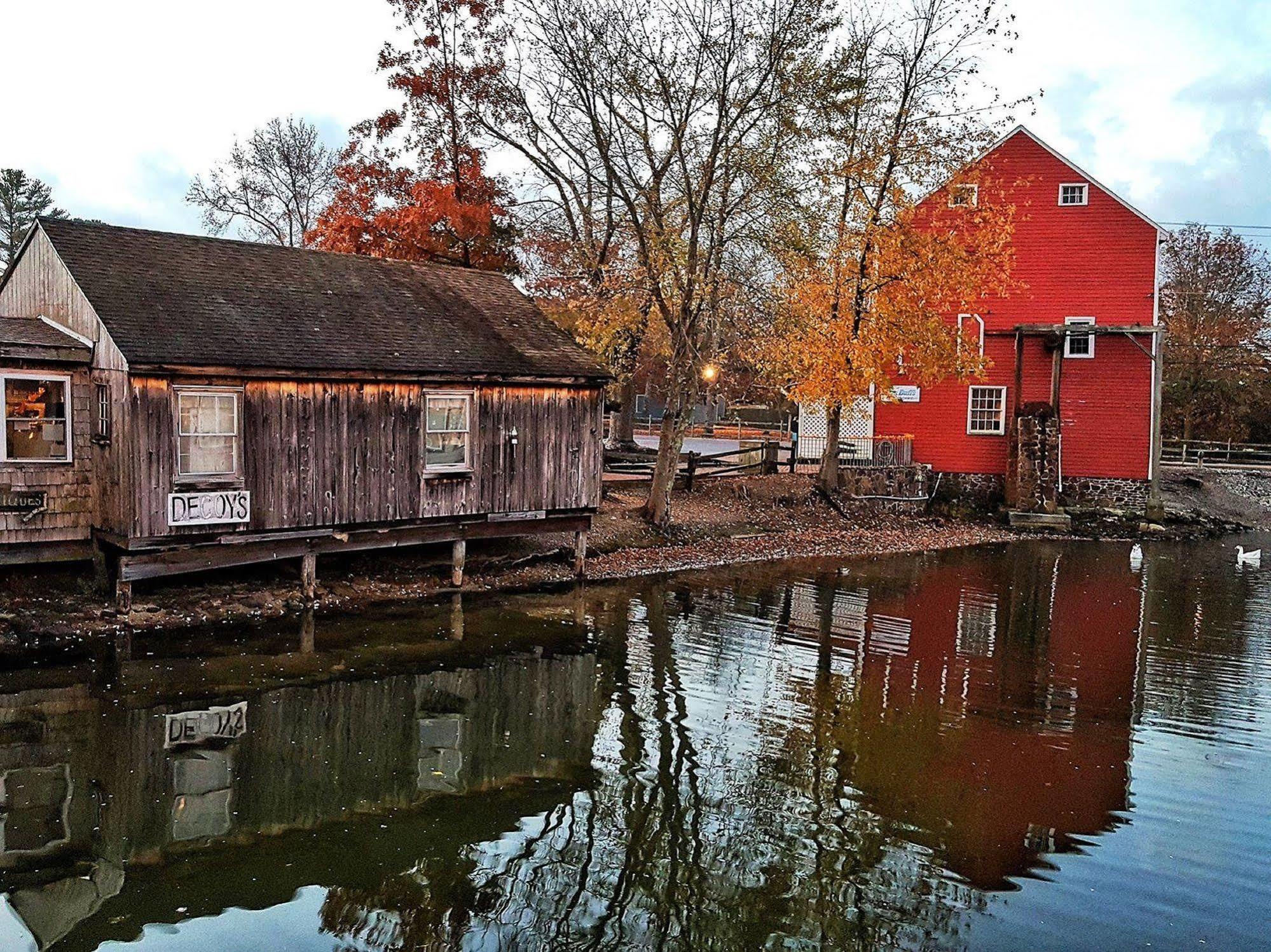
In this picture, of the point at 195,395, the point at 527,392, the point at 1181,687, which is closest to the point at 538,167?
the point at 527,392

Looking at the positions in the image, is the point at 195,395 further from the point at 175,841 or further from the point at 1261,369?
the point at 1261,369

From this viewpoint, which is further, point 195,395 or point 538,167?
point 538,167

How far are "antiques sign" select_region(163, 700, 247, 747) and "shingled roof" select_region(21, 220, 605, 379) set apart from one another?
5596 millimetres

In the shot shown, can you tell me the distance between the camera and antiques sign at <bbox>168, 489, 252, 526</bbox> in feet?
50.0

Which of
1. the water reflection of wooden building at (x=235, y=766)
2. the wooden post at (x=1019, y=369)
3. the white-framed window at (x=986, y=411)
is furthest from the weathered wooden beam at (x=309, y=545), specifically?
the white-framed window at (x=986, y=411)

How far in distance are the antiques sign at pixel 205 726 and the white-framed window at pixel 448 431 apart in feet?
23.5

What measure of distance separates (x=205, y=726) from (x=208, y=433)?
231 inches

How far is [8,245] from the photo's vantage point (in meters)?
52.8

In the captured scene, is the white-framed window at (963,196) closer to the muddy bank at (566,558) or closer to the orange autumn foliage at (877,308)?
the orange autumn foliage at (877,308)

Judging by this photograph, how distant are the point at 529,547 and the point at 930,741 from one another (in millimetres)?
11118

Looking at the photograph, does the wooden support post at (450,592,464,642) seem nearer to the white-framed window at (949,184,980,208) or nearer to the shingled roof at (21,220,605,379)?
the shingled roof at (21,220,605,379)

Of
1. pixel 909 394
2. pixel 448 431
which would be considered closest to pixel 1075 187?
pixel 909 394

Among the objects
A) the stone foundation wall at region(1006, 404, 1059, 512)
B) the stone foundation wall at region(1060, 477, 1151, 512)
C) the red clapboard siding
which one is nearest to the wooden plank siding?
the stone foundation wall at region(1006, 404, 1059, 512)

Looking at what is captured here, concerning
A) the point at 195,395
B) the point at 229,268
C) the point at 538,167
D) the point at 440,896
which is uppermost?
the point at 538,167
